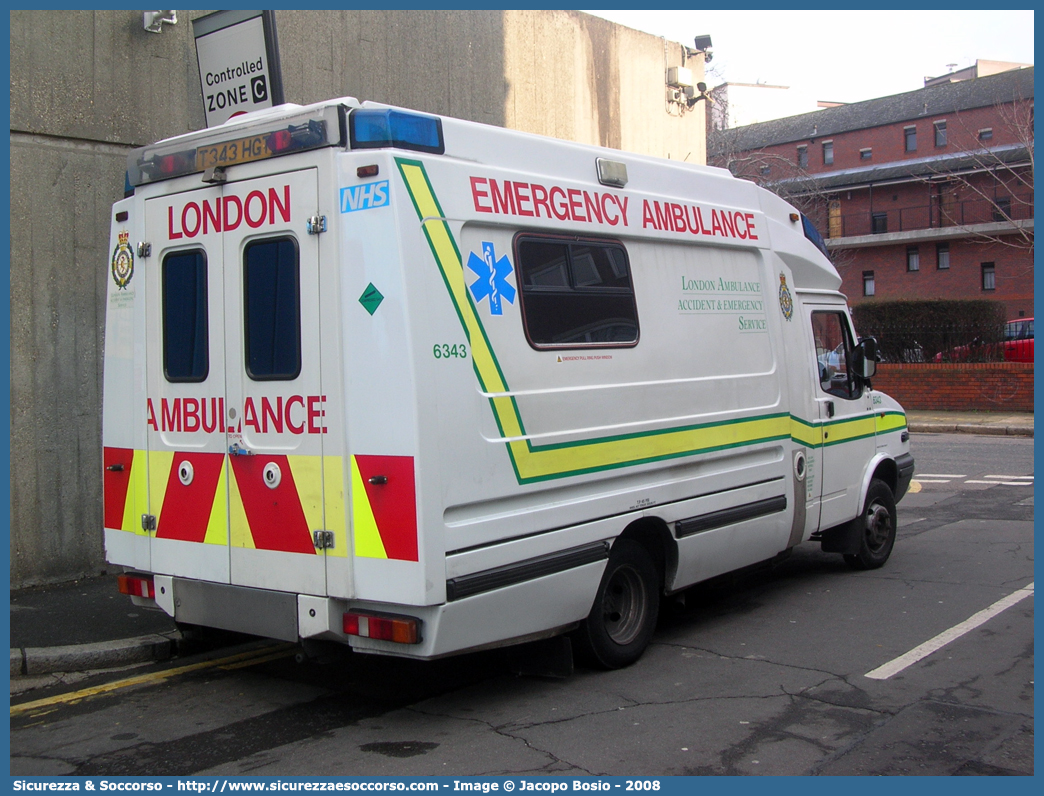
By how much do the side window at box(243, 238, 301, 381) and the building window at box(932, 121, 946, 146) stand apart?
52.3 m

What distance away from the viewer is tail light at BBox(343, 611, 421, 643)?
4555mm

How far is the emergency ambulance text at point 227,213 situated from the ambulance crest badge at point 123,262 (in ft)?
1.25

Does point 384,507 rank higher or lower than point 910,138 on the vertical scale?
lower

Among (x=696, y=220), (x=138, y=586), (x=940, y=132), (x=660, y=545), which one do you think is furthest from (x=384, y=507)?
(x=940, y=132)

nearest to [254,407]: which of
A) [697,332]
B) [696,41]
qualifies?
[697,332]

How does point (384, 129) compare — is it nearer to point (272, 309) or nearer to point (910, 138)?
point (272, 309)

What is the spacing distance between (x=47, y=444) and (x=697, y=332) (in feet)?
16.3

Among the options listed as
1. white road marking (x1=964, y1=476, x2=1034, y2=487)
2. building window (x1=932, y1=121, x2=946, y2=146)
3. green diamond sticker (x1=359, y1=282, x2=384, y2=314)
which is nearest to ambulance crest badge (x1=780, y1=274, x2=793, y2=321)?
green diamond sticker (x1=359, y1=282, x2=384, y2=314)

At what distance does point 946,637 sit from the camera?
6332mm

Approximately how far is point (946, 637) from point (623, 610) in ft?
6.86

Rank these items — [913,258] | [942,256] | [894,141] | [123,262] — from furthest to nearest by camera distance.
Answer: [894,141]
[913,258]
[942,256]
[123,262]

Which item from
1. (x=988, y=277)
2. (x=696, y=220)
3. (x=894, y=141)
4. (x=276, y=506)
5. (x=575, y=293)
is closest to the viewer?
(x=276, y=506)

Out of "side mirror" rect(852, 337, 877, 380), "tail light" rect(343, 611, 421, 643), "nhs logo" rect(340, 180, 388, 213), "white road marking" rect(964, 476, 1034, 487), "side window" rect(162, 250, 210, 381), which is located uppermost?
"nhs logo" rect(340, 180, 388, 213)

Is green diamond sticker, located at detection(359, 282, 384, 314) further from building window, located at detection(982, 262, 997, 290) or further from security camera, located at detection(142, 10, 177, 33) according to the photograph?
building window, located at detection(982, 262, 997, 290)
